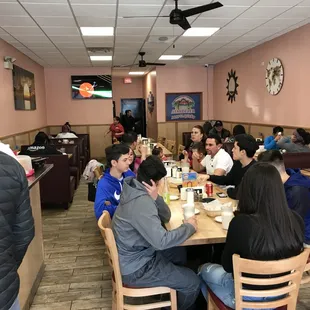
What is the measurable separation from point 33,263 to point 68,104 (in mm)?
8727

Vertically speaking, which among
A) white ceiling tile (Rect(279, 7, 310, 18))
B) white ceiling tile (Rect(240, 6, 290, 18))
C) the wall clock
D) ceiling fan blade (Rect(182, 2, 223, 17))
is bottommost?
the wall clock

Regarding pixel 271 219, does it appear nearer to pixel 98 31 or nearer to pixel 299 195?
pixel 299 195

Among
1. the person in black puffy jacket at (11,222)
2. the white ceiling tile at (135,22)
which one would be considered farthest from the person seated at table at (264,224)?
the white ceiling tile at (135,22)

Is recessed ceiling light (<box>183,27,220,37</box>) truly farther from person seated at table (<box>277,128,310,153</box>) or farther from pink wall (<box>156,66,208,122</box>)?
pink wall (<box>156,66,208,122</box>)

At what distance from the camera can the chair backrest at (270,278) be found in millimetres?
1755

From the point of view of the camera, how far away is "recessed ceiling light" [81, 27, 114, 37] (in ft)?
19.7

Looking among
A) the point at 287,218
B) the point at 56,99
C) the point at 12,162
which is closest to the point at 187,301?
the point at 287,218

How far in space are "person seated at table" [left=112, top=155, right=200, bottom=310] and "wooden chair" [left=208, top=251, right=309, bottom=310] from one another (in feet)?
1.48

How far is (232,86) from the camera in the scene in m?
9.62

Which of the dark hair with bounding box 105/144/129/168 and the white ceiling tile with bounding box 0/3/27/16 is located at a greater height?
the white ceiling tile with bounding box 0/3/27/16

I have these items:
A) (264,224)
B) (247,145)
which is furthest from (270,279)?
(247,145)

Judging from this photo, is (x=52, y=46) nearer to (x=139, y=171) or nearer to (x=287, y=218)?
(x=139, y=171)

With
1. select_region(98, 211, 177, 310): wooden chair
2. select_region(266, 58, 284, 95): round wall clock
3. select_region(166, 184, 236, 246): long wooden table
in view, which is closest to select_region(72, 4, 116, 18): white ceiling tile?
select_region(166, 184, 236, 246): long wooden table

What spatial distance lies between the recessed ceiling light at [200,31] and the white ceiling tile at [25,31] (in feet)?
8.75
